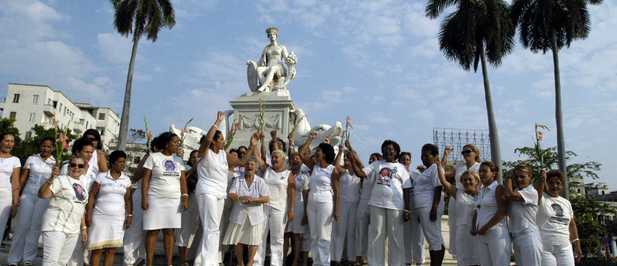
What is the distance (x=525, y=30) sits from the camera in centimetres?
2256

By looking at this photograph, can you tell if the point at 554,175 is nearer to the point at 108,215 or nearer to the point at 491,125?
the point at 108,215

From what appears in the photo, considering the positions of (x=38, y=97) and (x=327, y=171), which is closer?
(x=327, y=171)

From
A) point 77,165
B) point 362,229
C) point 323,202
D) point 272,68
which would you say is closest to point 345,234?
point 362,229

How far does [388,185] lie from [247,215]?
191 cm

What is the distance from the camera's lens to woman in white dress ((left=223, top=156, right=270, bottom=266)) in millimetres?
5863

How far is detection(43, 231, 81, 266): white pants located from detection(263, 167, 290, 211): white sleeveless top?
94.5 inches

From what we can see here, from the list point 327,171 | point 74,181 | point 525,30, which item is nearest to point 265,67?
point 327,171

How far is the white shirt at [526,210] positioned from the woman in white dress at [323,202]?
227 centimetres

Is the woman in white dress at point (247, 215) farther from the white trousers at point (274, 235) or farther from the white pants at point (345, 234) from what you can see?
the white pants at point (345, 234)

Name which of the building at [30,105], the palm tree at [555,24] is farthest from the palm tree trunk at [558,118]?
the building at [30,105]

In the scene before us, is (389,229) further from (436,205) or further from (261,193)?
(261,193)

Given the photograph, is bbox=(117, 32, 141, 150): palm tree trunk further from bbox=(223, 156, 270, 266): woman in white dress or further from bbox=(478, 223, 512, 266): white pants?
bbox=(478, 223, 512, 266): white pants

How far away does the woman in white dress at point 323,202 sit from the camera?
616 centimetres

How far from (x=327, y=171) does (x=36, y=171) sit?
149 inches
